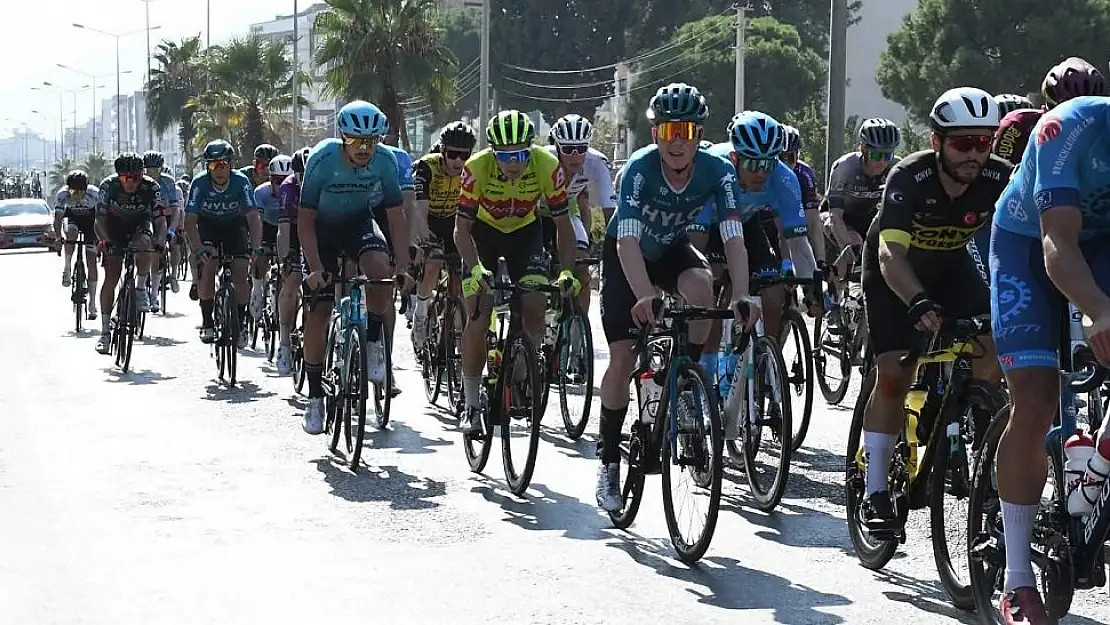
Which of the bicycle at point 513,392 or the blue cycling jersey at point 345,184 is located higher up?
the blue cycling jersey at point 345,184

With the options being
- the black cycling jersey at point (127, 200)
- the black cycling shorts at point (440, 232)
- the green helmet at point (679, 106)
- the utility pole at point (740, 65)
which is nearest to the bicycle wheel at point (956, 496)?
the green helmet at point (679, 106)

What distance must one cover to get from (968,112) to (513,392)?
337cm

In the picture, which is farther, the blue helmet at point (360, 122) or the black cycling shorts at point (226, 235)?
the black cycling shorts at point (226, 235)

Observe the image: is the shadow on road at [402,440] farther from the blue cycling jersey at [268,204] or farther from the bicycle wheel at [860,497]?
the blue cycling jersey at [268,204]

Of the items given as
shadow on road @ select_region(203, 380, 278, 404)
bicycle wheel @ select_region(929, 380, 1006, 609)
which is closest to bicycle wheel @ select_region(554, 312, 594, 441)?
shadow on road @ select_region(203, 380, 278, 404)

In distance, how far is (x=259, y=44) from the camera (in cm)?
7038

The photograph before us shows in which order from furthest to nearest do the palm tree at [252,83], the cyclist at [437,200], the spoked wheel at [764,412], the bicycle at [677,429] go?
1. the palm tree at [252,83]
2. the cyclist at [437,200]
3. the spoked wheel at [764,412]
4. the bicycle at [677,429]

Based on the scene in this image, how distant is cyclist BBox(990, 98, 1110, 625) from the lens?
4945mm

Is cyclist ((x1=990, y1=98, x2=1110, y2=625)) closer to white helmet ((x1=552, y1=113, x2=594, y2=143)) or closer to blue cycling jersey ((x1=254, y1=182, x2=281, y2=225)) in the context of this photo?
white helmet ((x1=552, y1=113, x2=594, y2=143))

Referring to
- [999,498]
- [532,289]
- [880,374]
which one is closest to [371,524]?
[532,289]

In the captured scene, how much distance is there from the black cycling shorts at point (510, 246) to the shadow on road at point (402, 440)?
119 cm

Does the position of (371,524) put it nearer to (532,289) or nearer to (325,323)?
(532,289)

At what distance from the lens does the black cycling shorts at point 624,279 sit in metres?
7.68

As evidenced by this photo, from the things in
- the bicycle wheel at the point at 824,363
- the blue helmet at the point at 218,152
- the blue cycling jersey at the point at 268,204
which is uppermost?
the blue helmet at the point at 218,152
